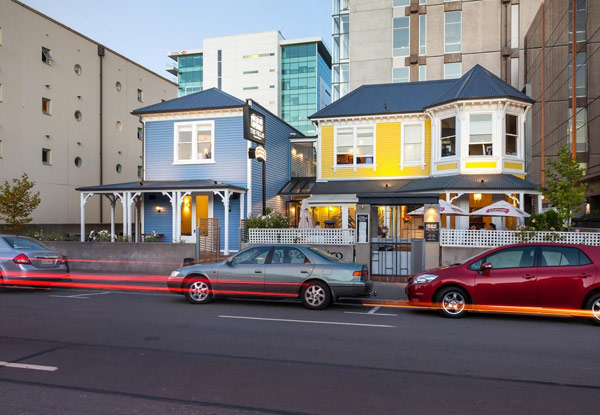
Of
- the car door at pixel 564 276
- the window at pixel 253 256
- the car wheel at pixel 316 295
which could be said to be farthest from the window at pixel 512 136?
the window at pixel 253 256

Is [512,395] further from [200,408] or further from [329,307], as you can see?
[329,307]

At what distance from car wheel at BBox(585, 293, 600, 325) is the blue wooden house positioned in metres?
14.7

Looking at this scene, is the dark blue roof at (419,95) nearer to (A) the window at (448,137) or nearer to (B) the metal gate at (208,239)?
(A) the window at (448,137)

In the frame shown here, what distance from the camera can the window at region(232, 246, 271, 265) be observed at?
1156cm

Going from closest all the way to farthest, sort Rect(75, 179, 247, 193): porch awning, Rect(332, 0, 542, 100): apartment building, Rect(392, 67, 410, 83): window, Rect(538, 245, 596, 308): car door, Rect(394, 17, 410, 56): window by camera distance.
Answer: Rect(538, 245, 596, 308): car door → Rect(75, 179, 247, 193): porch awning → Rect(332, 0, 542, 100): apartment building → Rect(394, 17, 410, 56): window → Rect(392, 67, 410, 83): window

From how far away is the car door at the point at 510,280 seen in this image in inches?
387

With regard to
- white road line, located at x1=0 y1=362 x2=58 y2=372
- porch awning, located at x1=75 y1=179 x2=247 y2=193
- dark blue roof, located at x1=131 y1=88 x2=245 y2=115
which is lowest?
white road line, located at x1=0 y1=362 x2=58 y2=372

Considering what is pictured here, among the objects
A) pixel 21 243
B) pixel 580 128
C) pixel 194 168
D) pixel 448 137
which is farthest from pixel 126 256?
pixel 580 128

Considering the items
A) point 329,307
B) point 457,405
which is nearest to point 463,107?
point 329,307

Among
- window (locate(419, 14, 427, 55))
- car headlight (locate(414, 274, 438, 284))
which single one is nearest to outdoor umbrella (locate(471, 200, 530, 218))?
car headlight (locate(414, 274, 438, 284))

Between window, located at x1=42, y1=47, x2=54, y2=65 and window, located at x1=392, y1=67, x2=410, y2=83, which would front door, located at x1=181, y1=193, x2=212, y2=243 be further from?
window, located at x1=392, y1=67, x2=410, y2=83

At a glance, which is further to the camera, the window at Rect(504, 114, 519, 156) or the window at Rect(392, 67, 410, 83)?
the window at Rect(392, 67, 410, 83)

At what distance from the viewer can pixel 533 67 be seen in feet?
125

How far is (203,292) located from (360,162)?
43.6ft
